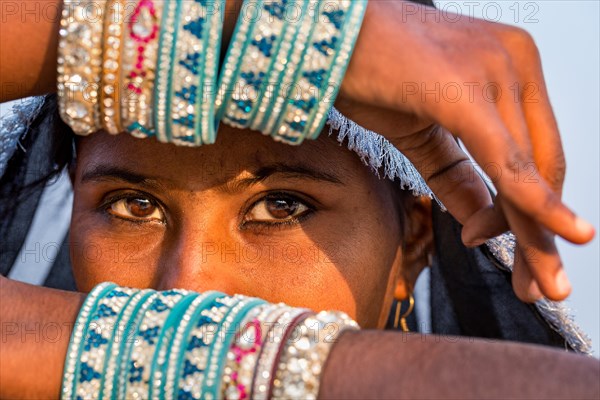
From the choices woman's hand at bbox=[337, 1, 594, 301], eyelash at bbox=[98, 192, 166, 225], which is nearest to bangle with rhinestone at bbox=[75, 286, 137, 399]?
woman's hand at bbox=[337, 1, 594, 301]

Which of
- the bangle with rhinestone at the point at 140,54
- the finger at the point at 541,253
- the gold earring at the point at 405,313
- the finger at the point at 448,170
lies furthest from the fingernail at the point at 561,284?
the gold earring at the point at 405,313

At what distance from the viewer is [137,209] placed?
1930mm

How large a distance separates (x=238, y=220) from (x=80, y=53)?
68 centimetres

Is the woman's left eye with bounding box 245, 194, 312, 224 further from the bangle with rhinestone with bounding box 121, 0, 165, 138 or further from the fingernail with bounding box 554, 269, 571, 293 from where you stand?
the fingernail with bounding box 554, 269, 571, 293

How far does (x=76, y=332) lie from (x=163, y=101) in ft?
1.14

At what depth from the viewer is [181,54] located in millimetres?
1188

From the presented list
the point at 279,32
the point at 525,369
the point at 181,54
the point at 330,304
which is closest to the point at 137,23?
the point at 181,54

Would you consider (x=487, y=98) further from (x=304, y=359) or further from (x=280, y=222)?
(x=280, y=222)

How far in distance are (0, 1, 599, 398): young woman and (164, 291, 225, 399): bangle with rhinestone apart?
17 cm

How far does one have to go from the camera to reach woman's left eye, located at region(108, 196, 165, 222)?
1897mm

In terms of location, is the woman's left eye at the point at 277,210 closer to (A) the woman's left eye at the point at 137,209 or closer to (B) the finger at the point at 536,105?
(A) the woman's left eye at the point at 137,209

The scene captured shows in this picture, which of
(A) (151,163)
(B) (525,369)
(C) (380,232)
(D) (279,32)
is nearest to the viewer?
(B) (525,369)

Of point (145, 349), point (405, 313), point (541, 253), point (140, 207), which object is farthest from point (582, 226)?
point (405, 313)

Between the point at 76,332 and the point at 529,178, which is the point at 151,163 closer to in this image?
the point at 76,332
